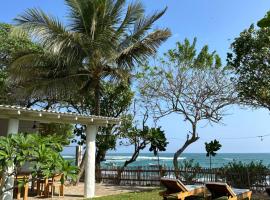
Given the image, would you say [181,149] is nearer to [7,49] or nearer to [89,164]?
[89,164]

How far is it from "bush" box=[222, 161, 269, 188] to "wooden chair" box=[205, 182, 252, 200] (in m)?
3.48

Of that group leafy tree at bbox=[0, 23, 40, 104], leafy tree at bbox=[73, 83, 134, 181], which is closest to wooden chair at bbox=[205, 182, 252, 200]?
leafy tree at bbox=[73, 83, 134, 181]

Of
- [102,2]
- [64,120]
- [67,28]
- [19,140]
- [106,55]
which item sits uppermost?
[102,2]

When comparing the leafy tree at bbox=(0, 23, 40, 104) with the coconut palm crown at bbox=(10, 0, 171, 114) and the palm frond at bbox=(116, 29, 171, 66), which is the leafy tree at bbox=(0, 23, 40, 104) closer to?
the coconut palm crown at bbox=(10, 0, 171, 114)

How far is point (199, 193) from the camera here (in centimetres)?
1166

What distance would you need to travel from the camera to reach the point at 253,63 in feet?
45.9

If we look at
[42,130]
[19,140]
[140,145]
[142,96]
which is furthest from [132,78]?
[19,140]

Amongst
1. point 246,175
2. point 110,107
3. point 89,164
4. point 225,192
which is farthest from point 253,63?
point 110,107

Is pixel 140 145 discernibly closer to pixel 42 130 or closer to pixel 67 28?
pixel 42 130

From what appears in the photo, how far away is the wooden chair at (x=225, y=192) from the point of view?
10289 millimetres

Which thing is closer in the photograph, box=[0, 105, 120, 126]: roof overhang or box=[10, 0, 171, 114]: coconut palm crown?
box=[0, 105, 120, 126]: roof overhang

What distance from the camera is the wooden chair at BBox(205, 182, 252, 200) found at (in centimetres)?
1029

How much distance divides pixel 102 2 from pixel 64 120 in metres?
6.06

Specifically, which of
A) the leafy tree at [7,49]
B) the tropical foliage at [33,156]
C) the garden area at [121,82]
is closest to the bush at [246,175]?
the garden area at [121,82]
